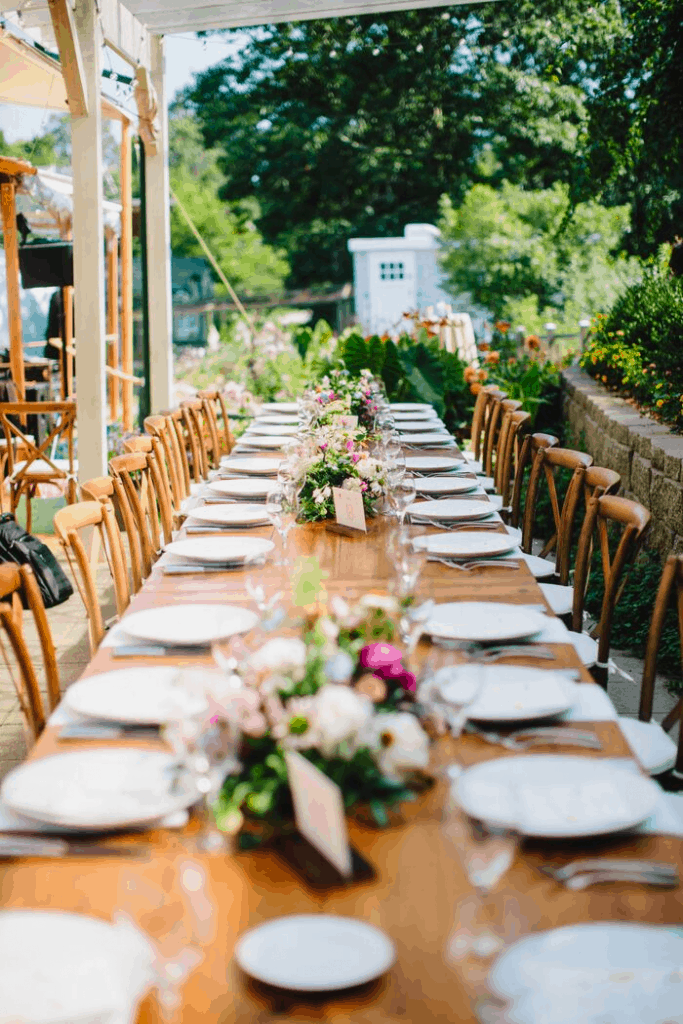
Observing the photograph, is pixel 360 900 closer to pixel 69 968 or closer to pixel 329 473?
pixel 69 968

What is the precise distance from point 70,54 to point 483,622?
450 centimetres

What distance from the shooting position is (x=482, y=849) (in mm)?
1238

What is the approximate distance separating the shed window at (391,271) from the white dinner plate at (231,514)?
1590cm

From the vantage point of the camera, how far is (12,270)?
757 centimetres

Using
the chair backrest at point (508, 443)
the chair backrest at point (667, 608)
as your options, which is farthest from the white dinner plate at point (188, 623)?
the chair backrest at point (508, 443)

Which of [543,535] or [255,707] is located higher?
[255,707]

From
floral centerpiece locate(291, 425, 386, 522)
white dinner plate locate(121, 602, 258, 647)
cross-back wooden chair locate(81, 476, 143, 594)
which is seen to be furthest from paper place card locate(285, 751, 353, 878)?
cross-back wooden chair locate(81, 476, 143, 594)

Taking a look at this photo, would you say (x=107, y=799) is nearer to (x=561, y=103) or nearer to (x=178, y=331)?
(x=561, y=103)

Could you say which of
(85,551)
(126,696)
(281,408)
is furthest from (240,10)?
(126,696)

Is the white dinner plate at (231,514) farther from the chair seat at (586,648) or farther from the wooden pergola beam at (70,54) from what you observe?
the wooden pergola beam at (70,54)

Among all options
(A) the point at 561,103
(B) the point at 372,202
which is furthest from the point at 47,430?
(B) the point at 372,202

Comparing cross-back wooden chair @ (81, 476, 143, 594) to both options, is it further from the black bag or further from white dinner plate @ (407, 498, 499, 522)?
white dinner plate @ (407, 498, 499, 522)

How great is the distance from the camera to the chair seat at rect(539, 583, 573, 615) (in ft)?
11.9

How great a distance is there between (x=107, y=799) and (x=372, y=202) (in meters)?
22.1
